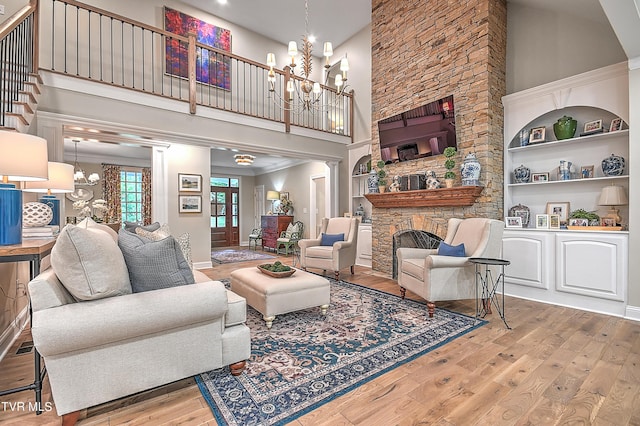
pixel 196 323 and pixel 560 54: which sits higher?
pixel 560 54

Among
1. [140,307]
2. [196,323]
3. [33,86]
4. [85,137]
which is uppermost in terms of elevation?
[33,86]

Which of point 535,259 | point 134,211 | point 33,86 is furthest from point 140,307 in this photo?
point 134,211

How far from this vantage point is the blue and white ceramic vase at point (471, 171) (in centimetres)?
382

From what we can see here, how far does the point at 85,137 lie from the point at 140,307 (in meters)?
4.24

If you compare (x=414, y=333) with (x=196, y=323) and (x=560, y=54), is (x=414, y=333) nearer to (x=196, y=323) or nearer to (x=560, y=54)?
(x=196, y=323)

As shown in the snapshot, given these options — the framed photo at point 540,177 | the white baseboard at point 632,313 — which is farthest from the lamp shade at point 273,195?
the white baseboard at point 632,313

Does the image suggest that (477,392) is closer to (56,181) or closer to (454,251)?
(454,251)

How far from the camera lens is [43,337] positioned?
1.34 m

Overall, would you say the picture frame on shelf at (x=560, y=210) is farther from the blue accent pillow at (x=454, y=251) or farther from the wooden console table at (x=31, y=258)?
the wooden console table at (x=31, y=258)

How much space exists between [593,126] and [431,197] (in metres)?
1.92

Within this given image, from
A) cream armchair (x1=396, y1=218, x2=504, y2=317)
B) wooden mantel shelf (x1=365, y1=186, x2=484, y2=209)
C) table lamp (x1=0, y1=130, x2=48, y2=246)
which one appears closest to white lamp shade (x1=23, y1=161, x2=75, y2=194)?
table lamp (x1=0, y1=130, x2=48, y2=246)

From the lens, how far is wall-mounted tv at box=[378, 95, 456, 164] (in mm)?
4234

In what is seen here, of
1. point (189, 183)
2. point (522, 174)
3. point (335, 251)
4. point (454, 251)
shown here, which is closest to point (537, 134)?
point (522, 174)

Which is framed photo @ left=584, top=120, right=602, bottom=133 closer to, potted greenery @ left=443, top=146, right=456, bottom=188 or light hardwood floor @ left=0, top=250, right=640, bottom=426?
potted greenery @ left=443, top=146, right=456, bottom=188
